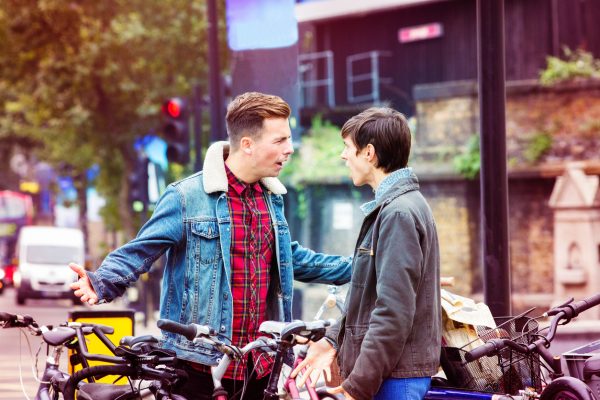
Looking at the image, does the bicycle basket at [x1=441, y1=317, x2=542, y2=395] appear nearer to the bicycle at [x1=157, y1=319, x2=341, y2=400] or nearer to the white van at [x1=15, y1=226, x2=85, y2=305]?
the bicycle at [x1=157, y1=319, x2=341, y2=400]

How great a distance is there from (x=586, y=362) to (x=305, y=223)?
19017 millimetres

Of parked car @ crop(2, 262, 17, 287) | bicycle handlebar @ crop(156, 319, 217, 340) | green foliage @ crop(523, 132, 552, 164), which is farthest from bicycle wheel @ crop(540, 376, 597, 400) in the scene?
parked car @ crop(2, 262, 17, 287)

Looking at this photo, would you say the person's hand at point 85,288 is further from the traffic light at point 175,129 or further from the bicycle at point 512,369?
the traffic light at point 175,129

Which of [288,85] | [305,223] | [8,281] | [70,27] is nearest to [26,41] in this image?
[70,27]

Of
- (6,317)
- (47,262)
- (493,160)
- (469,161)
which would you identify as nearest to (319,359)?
(6,317)

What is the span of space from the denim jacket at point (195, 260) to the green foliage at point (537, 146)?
16.9 metres

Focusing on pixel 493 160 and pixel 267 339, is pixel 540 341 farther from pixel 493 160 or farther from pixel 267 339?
pixel 493 160

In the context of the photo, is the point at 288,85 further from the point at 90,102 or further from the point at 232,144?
the point at 90,102

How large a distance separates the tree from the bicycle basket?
2649 cm

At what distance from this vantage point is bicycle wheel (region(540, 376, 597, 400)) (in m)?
4.73

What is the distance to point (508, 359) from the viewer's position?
512 cm

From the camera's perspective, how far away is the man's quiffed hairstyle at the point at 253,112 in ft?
16.4

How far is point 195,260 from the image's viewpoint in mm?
5051

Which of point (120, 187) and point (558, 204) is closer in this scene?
point (558, 204)
